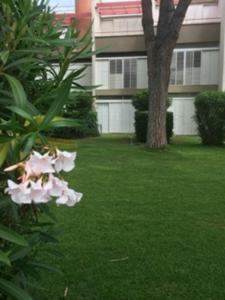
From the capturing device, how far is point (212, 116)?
58.2ft

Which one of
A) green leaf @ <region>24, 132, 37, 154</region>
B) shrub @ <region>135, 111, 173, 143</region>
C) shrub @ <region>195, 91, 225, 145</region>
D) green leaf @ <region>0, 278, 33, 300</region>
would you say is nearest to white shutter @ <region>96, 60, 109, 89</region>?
shrub @ <region>135, 111, 173, 143</region>

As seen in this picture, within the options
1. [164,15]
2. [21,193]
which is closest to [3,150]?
[21,193]

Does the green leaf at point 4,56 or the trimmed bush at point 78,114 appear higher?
the green leaf at point 4,56

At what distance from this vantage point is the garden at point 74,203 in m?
1.74

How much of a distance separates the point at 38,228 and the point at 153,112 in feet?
44.5

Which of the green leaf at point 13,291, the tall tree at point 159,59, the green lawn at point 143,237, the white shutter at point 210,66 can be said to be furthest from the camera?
the white shutter at point 210,66

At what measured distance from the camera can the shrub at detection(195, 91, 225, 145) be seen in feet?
57.8

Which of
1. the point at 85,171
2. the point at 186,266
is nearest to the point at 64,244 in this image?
the point at 186,266

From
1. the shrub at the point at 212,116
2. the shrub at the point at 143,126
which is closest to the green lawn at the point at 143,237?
the shrub at the point at 212,116

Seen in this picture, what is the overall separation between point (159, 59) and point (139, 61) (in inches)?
535

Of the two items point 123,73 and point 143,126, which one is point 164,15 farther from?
point 123,73

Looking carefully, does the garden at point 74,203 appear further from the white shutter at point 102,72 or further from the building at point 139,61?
the white shutter at point 102,72

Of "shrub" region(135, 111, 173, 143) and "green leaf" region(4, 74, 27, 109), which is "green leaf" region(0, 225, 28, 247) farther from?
"shrub" region(135, 111, 173, 143)

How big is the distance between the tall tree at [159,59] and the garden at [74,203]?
352 centimetres
